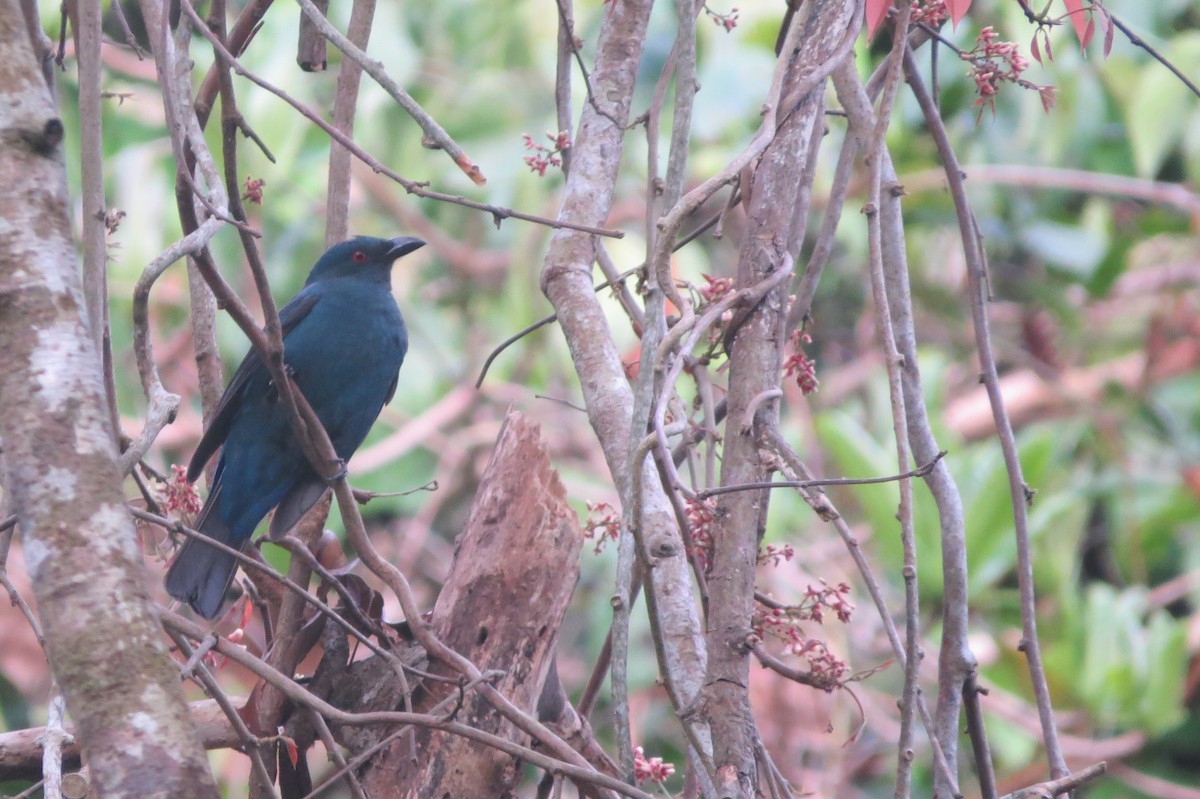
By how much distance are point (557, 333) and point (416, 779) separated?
416 cm

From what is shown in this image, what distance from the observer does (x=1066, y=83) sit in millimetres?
6980

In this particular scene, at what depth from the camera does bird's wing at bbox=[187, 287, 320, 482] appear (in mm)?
3299

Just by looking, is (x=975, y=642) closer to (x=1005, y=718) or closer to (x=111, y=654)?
(x=1005, y=718)

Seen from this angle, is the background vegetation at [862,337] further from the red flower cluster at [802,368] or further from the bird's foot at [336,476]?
the red flower cluster at [802,368]

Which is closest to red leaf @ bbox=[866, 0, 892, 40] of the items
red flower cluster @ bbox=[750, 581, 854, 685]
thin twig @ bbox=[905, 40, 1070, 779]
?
thin twig @ bbox=[905, 40, 1070, 779]

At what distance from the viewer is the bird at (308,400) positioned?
3.34 metres

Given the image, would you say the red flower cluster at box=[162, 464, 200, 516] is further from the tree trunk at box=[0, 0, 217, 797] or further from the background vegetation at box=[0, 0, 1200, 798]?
the background vegetation at box=[0, 0, 1200, 798]

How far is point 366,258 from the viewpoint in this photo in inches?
155

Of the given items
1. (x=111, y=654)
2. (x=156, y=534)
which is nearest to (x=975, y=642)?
(x=156, y=534)

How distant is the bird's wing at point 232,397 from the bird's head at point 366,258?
0.09 metres

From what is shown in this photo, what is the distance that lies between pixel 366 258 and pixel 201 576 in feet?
3.78

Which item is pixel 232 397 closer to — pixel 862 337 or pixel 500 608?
pixel 500 608

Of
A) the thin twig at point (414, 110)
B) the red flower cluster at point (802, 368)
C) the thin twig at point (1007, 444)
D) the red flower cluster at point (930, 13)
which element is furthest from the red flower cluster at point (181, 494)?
the red flower cluster at point (930, 13)

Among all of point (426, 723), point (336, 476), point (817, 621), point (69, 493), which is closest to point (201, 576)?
point (336, 476)
